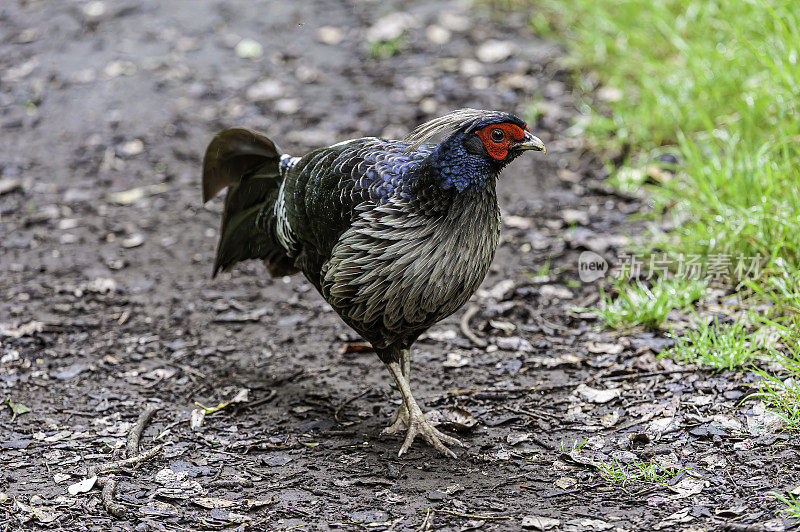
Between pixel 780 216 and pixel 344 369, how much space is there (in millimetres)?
2446

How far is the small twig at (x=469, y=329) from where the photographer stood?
445cm

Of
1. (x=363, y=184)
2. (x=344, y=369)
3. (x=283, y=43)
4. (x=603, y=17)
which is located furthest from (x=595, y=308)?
(x=283, y=43)

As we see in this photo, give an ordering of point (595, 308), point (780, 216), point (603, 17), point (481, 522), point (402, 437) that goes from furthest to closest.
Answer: point (603, 17) < point (595, 308) < point (780, 216) < point (402, 437) < point (481, 522)

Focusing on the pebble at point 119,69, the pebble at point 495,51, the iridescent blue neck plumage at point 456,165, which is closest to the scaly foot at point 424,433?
the iridescent blue neck plumage at point 456,165

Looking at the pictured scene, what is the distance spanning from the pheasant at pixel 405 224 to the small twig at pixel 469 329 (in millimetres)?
714

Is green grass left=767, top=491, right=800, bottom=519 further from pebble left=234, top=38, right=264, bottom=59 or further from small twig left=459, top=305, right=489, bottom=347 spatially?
pebble left=234, top=38, right=264, bottom=59

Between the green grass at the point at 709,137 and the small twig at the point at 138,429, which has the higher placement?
the green grass at the point at 709,137

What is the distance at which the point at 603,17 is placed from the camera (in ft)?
22.9

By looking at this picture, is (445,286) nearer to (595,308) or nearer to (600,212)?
(595,308)

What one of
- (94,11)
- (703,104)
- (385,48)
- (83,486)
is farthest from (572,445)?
(94,11)

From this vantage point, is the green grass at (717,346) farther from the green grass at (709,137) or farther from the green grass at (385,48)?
the green grass at (385,48)

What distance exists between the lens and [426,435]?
3.60m

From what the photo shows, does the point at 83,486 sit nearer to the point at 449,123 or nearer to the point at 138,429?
the point at 138,429

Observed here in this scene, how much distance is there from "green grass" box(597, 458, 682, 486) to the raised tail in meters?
1.89
